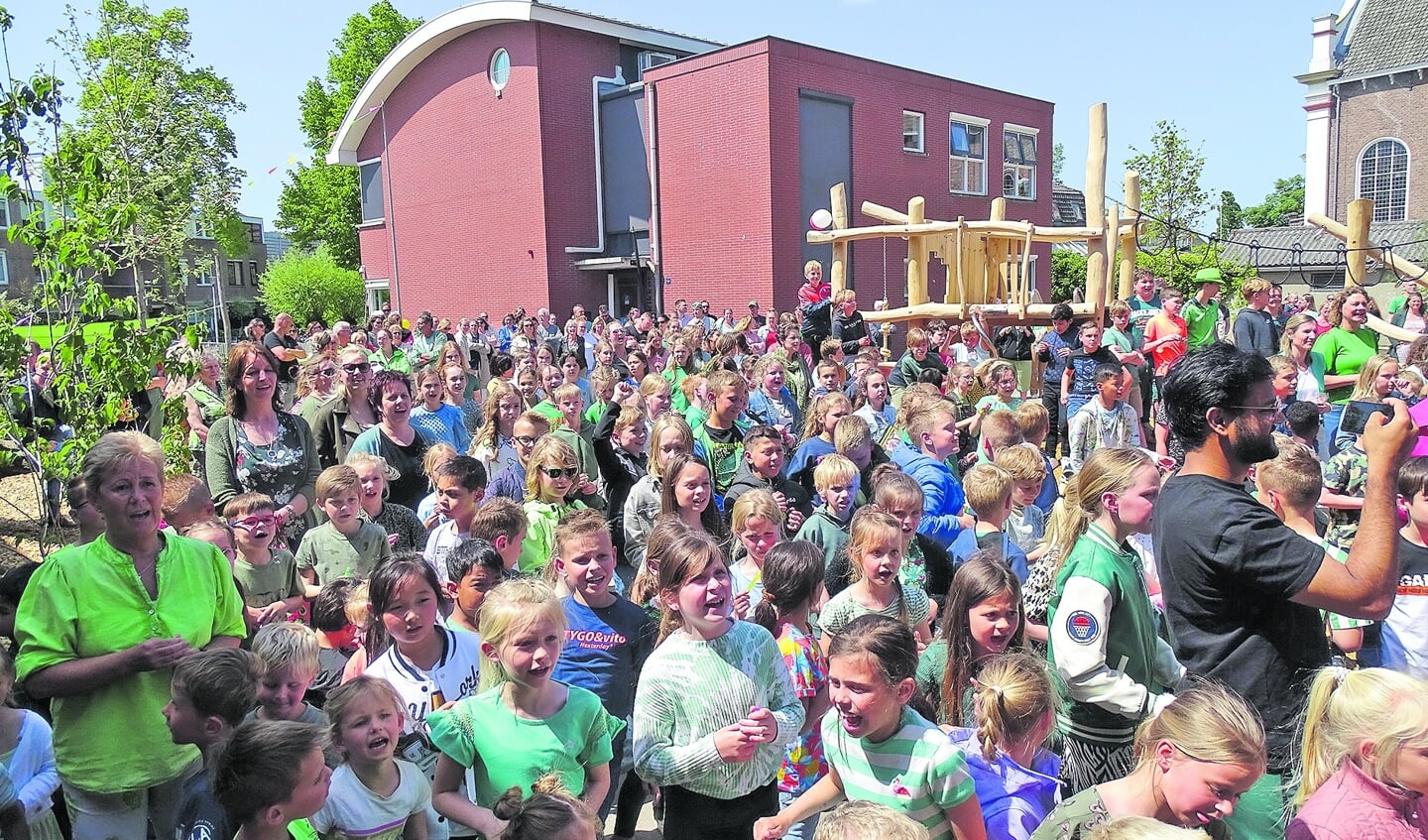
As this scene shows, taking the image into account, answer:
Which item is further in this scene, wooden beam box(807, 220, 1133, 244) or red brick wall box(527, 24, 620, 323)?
red brick wall box(527, 24, 620, 323)

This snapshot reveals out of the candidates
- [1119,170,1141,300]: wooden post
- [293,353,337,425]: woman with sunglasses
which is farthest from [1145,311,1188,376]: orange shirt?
[293,353,337,425]: woman with sunglasses

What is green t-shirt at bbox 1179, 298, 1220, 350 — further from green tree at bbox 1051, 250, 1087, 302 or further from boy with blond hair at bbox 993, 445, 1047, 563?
green tree at bbox 1051, 250, 1087, 302

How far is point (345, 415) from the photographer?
6281mm

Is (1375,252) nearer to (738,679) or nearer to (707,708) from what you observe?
(738,679)

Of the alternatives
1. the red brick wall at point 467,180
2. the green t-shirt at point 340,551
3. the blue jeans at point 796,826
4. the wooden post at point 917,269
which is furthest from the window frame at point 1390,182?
the green t-shirt at point 340,551

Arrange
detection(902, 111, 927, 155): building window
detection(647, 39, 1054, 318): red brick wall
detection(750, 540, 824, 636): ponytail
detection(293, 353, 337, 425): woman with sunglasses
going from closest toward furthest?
1. detection(750, 540, 824, 636): ponytail
2. detection(293, 353, 337, 425): woman with sunglasses
3. detection(647, 39, 1054, 318): red brick wall
4. detection(902, 111, 927, 155): building window

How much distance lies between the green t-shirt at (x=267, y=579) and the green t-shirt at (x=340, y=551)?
→ 0.23ft

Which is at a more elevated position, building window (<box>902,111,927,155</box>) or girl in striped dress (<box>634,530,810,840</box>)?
building window (<box>902,111,927,155</box>)

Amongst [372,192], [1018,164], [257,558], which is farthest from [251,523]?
[372,192]

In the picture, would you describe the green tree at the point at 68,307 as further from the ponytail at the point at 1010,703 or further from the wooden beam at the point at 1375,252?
the wooden beam at the point at 1375,252

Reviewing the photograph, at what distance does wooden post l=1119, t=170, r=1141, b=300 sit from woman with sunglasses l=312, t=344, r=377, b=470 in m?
10.4

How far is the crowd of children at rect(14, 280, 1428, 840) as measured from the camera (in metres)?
2.36

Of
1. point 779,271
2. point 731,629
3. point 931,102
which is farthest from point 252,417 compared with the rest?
point 931,102

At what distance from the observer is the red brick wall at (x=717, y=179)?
20969 mm
